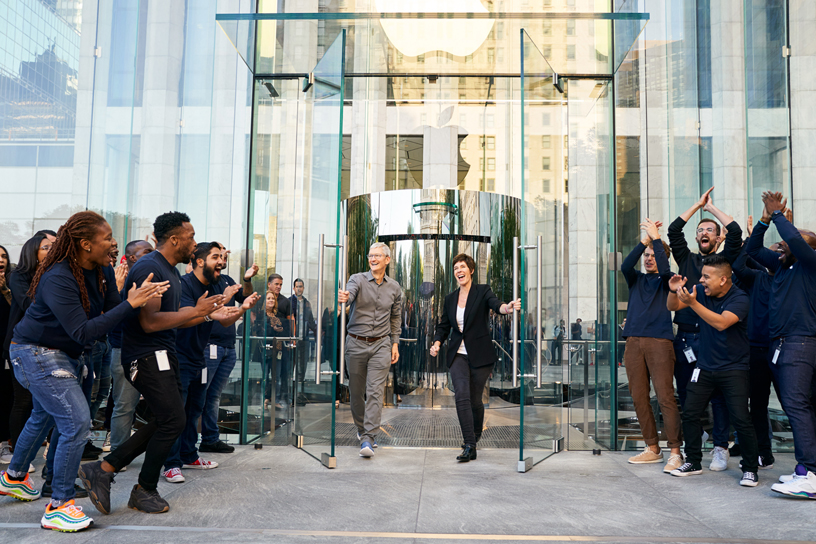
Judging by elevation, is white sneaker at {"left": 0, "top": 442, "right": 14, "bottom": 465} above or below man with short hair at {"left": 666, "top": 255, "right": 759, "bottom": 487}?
below

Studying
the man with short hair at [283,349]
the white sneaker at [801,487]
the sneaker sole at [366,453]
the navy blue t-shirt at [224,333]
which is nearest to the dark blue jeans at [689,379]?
the white sneaker at [801,487]

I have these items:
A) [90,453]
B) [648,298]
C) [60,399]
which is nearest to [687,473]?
[648,298]

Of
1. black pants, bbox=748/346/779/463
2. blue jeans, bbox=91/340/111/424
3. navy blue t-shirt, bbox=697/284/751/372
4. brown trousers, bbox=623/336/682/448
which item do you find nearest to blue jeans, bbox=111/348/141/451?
blue jeans, bbox=91/340/111/424

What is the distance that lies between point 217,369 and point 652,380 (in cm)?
341

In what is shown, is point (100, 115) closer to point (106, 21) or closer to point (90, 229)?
point (106, 21)

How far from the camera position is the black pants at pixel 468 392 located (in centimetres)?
541

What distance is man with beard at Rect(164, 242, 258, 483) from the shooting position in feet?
15.2

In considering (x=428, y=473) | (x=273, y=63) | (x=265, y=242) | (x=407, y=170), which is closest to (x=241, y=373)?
(x=265, y=242)

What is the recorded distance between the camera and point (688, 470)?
4.81 meters

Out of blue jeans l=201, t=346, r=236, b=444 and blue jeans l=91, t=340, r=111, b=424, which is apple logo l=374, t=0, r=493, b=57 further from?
blue jeans l=91, t=340, r=111, b=424

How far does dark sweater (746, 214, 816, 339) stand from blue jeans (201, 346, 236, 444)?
395 centimetres

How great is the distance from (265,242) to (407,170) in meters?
5.49

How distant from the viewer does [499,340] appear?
8.09 m

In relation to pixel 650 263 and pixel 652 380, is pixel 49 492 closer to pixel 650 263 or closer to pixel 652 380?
pixel 652 380
